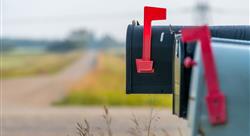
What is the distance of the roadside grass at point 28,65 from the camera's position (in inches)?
2149

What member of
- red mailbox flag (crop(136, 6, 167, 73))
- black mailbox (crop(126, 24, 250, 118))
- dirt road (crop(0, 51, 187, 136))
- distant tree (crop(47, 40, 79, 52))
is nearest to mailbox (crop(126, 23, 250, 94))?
black mailbox (crop(126, 24, 250, 118))

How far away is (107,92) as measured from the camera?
40.0 metres

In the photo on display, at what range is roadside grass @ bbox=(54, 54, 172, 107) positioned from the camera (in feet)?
103

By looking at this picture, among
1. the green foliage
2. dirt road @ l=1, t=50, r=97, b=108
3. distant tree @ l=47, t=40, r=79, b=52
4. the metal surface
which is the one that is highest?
the metal surface

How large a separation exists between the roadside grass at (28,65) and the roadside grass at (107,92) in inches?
230

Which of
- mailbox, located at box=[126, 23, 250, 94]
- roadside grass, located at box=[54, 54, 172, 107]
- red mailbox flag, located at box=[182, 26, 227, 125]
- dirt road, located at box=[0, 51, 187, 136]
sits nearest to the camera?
red mailbox flag, located at box=[182, 26, 227, 125]

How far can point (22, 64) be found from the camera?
59656 millimetres

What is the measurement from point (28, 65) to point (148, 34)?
55.2 m

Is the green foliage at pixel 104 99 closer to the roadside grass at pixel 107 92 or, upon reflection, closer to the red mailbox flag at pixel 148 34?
the roadside grass at pixel 107 92

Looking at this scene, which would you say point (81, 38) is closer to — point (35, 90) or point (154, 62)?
point (35, 90)

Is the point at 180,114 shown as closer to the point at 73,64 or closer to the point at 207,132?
the point at 207,132

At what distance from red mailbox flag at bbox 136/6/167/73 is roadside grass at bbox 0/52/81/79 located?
44.8 m

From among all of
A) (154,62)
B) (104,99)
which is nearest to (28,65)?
(104,99)

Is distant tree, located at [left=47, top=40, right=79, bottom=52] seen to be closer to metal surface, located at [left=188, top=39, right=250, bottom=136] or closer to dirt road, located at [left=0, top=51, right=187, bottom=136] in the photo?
dirt road, located at [left=0, top=51, right=187, bottom=136]
